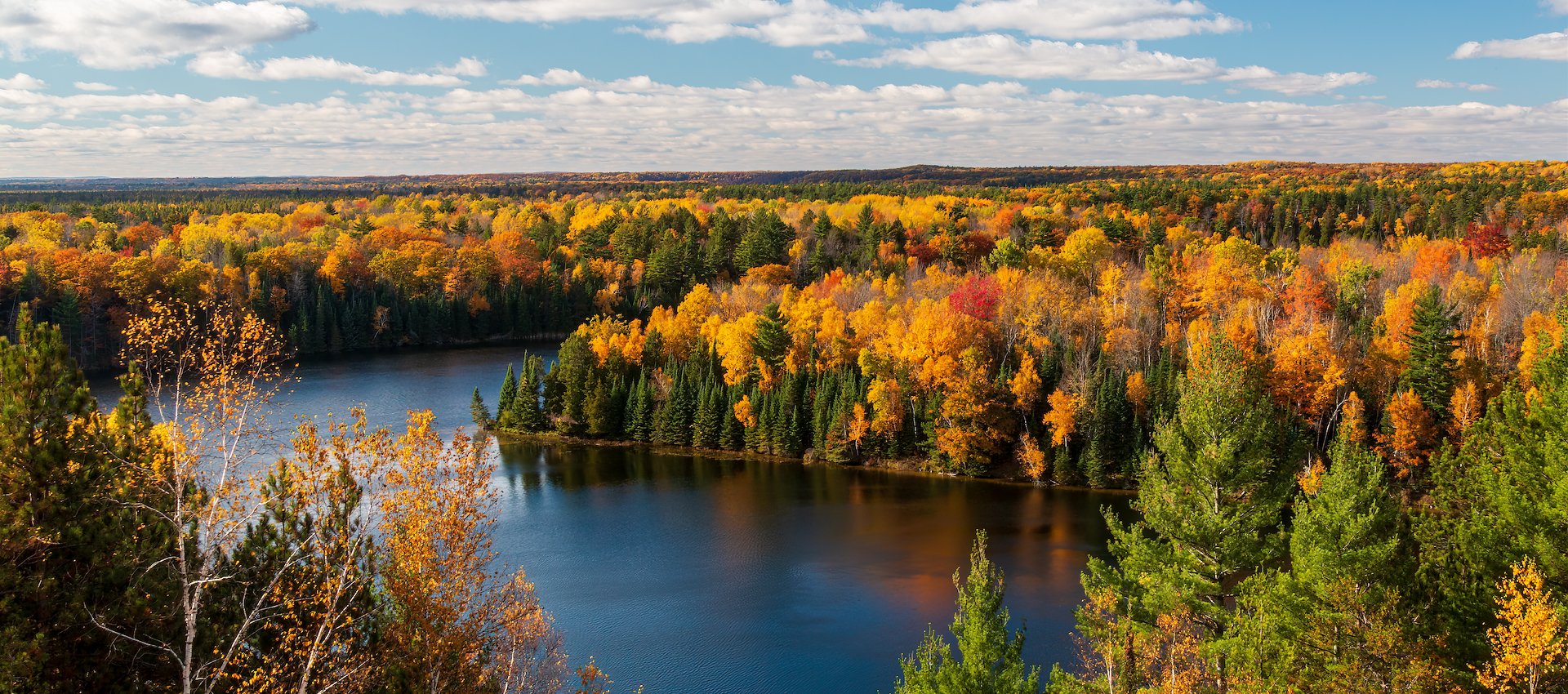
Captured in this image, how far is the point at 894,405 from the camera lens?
53062 millimetres

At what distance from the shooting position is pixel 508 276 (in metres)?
103

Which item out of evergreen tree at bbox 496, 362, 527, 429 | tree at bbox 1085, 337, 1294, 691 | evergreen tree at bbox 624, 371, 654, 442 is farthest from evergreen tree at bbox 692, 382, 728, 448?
tree at bbox 1085, 337, 1294, 691

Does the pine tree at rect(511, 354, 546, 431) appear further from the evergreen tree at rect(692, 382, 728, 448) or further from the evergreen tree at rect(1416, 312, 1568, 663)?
the evergreen tree at rect(1416, 312, 1568, 663)

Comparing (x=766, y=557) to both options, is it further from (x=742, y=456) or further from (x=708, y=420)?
(x=708, y=420)

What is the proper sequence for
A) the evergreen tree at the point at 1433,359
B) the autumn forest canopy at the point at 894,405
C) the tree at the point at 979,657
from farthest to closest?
1. the evergreen tree at the point at 1433,359
2. the tree at the point at 979,657
3. the autumn forest canopy at the point at 894,405

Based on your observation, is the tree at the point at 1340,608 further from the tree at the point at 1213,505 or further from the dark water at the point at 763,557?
the dark water at the point at 763,557

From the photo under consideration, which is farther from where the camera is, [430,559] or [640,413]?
[640,413]

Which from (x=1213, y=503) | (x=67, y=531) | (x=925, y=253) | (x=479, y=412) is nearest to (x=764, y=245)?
(x=925, y=253)

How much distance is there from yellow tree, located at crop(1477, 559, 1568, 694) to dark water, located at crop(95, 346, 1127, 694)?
1491 cm

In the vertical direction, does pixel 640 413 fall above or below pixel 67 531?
below

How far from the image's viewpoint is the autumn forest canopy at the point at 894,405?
42.4 ft

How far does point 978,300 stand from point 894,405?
405 inches

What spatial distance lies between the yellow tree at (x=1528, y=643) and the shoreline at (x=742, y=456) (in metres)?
32.7

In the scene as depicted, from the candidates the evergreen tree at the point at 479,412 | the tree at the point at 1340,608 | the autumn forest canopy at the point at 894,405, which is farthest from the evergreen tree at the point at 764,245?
the tree at the point at 1340,608
